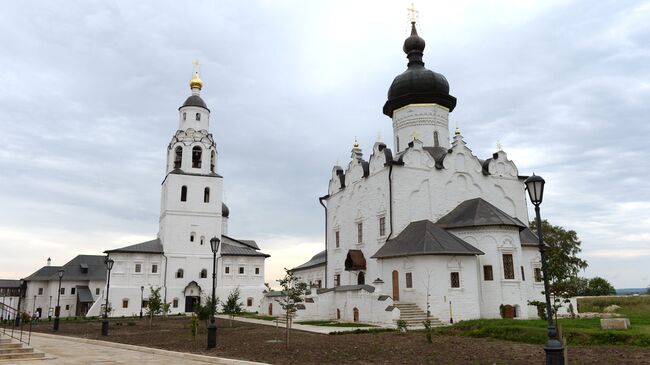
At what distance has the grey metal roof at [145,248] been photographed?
41.2 metres

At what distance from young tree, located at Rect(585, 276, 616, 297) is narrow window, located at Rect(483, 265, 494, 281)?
88.9 feet

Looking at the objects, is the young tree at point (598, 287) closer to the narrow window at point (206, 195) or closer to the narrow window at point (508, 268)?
the narrow window at point (508, 268)

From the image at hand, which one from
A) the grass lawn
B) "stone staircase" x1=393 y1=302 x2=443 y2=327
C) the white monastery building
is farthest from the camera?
the white monastery building

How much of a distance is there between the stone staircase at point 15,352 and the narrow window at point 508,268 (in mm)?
21682

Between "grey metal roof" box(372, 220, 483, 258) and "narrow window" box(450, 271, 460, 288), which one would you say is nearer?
"grey metal roof" box(372, 220, 483, 258)

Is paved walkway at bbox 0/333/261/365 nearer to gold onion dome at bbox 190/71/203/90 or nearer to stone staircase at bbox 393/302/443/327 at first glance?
stone staircase at bbox 393/302/443/327

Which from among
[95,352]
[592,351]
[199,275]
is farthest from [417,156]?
[199,275]

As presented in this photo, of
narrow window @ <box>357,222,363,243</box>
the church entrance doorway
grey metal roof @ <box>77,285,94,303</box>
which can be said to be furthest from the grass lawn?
grey metal roof @ <box>77,285,94,303</box>

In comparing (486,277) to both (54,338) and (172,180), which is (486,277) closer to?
(54,338)

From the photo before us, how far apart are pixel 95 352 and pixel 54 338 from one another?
751 centimetres

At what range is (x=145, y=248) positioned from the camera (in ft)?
139

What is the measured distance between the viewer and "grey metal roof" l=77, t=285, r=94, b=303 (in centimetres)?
4953

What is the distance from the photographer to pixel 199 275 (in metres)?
43.7

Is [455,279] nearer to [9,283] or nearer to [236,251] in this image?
[236,251]
